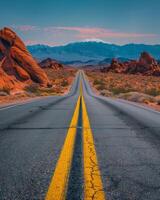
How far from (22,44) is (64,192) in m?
53.5

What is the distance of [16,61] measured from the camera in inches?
2013

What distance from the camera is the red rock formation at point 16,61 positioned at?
48.6 metres

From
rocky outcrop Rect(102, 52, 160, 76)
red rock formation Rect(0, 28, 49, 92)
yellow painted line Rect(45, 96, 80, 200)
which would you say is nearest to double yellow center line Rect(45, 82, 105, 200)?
yellow painted line Rect(45, 96, 80, 200)

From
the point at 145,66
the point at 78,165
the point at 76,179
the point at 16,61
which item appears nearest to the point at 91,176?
the point at 76,179

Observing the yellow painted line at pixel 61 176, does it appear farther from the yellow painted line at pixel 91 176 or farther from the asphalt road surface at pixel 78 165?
the yellow painted line at pixel 91 176

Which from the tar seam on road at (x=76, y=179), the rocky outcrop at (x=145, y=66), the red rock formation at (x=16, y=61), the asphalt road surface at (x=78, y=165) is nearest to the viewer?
the tar seam on road at (x=76, y=179)

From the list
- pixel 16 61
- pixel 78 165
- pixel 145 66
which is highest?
pixel 145 66

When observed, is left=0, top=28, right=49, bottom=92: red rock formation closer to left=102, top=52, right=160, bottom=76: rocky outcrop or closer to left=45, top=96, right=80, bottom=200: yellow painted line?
left=45, top=96, right=80, bottom=200: yellow painted line

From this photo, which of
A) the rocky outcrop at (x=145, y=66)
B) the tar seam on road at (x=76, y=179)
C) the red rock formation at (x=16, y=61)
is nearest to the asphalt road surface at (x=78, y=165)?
the tar seam on road at (x=76, y=179)

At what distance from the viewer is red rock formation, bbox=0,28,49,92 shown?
48.6 m

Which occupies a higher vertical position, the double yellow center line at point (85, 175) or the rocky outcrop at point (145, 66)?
the rocky outcrop at point (145, 66)

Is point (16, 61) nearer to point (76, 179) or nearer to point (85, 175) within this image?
point (85, 175)

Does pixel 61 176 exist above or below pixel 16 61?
below

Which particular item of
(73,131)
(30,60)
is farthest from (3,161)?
(30,60)
